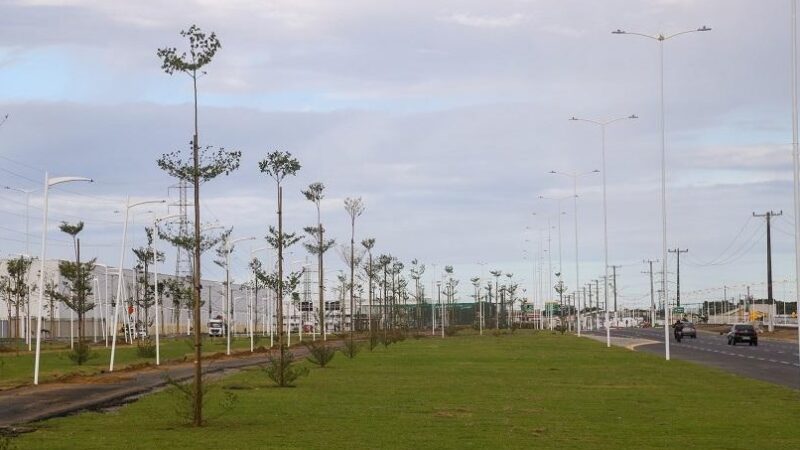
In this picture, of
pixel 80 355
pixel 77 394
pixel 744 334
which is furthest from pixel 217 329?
pixel 77 394

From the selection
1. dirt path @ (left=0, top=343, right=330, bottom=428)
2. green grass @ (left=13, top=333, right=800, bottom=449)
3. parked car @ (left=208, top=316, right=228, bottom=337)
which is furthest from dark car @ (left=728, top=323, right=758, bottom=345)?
parked car @ (left=208, top=316, right=228, bottom=337)

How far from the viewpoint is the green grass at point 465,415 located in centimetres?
2080

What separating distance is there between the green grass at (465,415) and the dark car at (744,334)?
44.6 metres

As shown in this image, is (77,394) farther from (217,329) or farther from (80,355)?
(217,329)

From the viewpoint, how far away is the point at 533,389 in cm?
3528

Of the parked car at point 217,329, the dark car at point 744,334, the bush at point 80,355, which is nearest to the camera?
the bush at point 80,355

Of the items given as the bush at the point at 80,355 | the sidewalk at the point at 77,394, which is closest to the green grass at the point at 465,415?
the sidewalk at the point at 77,394

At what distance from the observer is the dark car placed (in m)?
87.2

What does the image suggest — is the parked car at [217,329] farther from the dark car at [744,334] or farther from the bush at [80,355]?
the bush at [80,355]

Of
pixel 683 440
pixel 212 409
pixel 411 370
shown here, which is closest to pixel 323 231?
pixel 411 370

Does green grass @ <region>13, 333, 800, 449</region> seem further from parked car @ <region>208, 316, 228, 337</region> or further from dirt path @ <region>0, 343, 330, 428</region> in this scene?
parked car @ <region>208, 316, 228, 337</region>

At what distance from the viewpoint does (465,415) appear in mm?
25953

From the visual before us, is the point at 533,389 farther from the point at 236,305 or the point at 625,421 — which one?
the point at 236,305

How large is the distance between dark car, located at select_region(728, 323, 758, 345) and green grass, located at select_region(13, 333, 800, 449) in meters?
44.6
